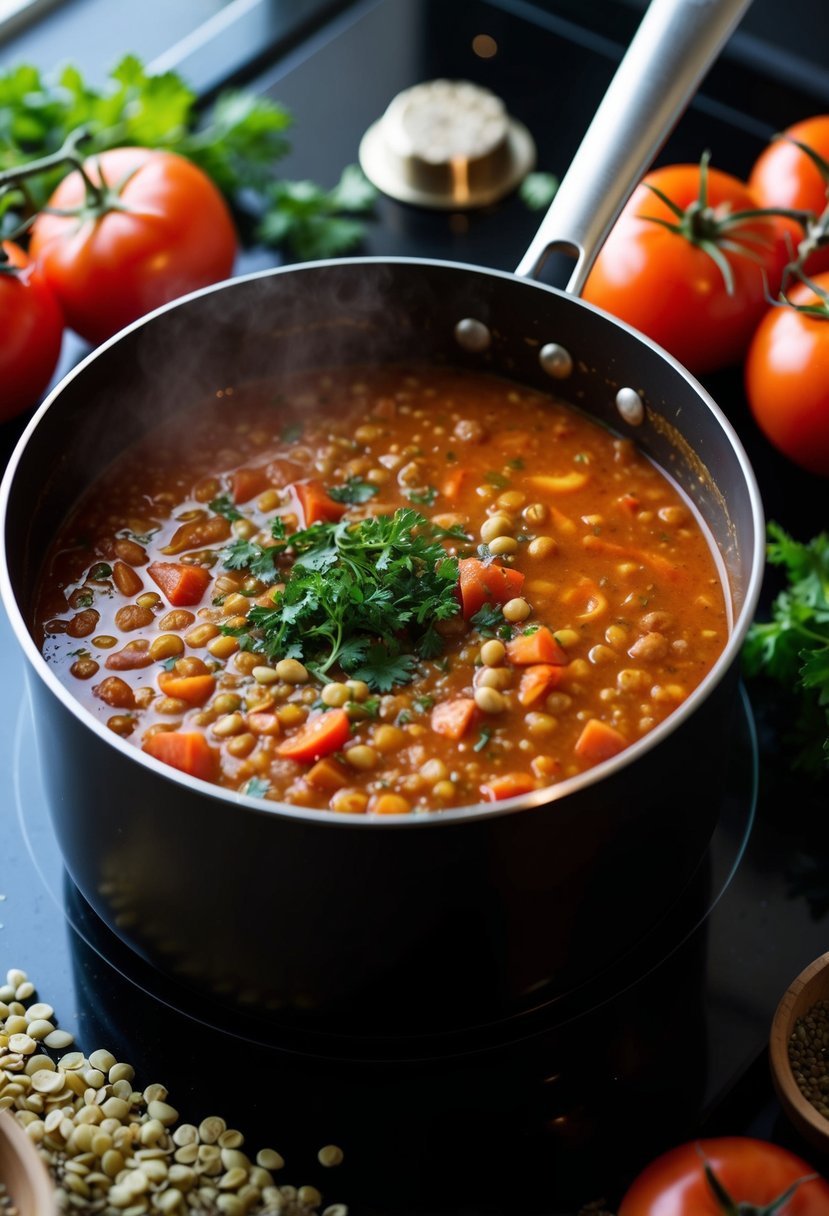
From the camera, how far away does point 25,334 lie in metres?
2.68

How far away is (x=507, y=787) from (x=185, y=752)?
0.45m

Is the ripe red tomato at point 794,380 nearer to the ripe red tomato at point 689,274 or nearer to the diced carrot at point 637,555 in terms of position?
the ripe red tomato at point 689,274

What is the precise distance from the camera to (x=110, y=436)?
2473 millimetres

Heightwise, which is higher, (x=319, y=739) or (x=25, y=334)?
(x=319, y=739)

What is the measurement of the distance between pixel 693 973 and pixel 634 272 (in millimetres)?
1354

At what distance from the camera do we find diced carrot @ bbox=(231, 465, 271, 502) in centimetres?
246

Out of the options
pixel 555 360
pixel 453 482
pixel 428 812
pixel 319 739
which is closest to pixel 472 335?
pixel 555 360

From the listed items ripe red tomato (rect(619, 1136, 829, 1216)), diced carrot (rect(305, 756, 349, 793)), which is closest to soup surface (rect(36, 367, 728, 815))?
diced carrot (rect(305, 756, 349, 793))

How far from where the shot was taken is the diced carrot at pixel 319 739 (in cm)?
203

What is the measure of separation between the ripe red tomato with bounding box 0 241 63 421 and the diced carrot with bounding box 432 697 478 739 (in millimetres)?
1152

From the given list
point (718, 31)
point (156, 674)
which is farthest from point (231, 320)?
point (718, 31)

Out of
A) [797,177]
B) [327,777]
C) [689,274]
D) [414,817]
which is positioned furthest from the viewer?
[797,177]

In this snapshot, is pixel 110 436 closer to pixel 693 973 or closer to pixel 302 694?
pixel 302 694

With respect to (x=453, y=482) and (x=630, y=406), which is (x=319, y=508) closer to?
(x=453, y=482)
